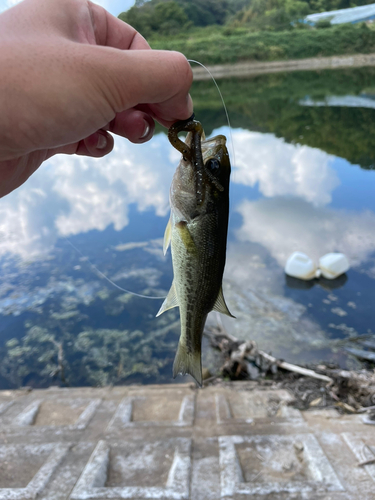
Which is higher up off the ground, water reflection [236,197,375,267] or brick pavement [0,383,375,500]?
water reflection [236,197,375,267]

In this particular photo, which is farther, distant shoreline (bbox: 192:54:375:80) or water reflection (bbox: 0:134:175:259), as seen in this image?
distant shoreline (bbox: 192:54:375:80)

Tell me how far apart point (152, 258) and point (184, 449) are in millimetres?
4880

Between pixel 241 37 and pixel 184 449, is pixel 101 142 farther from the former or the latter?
pixel 241 37

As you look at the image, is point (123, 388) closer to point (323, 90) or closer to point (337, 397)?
point (337, 397)

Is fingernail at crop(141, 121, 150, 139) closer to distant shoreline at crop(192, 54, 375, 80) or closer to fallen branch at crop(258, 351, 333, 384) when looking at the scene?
fallen branch at crop(258, 351, 333, 384)

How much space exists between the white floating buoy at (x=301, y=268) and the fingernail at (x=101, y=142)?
5247 millimetres

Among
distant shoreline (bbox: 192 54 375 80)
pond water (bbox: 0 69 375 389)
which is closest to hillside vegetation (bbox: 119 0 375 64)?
distant shoreline (bbox: 192 54 375 80)

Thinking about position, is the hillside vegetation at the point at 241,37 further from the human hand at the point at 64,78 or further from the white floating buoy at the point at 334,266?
the human hand at the point at 64,78

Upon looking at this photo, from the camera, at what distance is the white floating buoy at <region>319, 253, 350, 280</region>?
663 cm

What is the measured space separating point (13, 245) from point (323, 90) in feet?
96.4

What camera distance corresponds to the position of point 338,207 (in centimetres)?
948

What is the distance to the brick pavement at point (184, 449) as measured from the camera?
9.79ft

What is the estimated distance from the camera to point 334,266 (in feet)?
21.7

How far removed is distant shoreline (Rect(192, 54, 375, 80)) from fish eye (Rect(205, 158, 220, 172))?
4592cm
